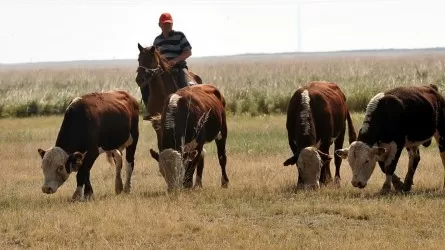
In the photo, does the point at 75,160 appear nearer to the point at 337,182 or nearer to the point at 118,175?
the point at 118,175

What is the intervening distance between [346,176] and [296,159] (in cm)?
272

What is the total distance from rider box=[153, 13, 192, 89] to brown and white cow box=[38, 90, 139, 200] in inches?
52.5

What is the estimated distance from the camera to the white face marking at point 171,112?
1320cm

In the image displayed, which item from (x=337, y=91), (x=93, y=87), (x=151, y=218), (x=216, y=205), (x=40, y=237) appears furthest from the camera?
(x=93, y=87)

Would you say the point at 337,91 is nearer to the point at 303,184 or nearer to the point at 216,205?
the point at 303,184

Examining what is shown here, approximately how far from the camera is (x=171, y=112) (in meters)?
13.3

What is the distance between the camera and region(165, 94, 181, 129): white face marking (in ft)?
43.3

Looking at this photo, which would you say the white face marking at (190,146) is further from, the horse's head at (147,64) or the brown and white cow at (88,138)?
the horse's head at (147,64)

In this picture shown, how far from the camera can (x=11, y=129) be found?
27516mm

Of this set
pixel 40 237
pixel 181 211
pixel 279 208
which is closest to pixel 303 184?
pixel 279 208

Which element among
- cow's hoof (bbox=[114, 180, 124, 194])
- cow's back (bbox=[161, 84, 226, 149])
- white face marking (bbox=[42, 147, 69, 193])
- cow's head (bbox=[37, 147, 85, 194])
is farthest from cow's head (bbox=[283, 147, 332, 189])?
white face marking (bbox=[42, 147, 69, 193])

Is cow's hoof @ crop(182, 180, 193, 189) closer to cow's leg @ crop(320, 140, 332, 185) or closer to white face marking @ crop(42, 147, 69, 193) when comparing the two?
white face marking @ crop(42, 147, 69, 193)

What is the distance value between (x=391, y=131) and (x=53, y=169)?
4988 mm

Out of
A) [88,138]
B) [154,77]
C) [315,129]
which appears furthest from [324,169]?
[88,138]
